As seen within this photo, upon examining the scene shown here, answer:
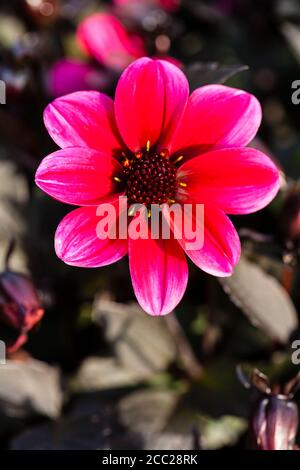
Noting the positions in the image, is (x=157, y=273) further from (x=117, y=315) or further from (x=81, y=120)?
(x=117, y=315)

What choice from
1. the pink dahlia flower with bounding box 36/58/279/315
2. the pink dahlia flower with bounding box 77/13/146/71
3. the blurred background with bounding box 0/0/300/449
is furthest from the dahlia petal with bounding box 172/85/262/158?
the pink dahlia flower with bounding box 77/13/146/71

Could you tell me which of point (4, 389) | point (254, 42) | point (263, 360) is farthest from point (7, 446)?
point (254, 42)

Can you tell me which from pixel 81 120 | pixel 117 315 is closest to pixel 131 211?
pixel 81 120
